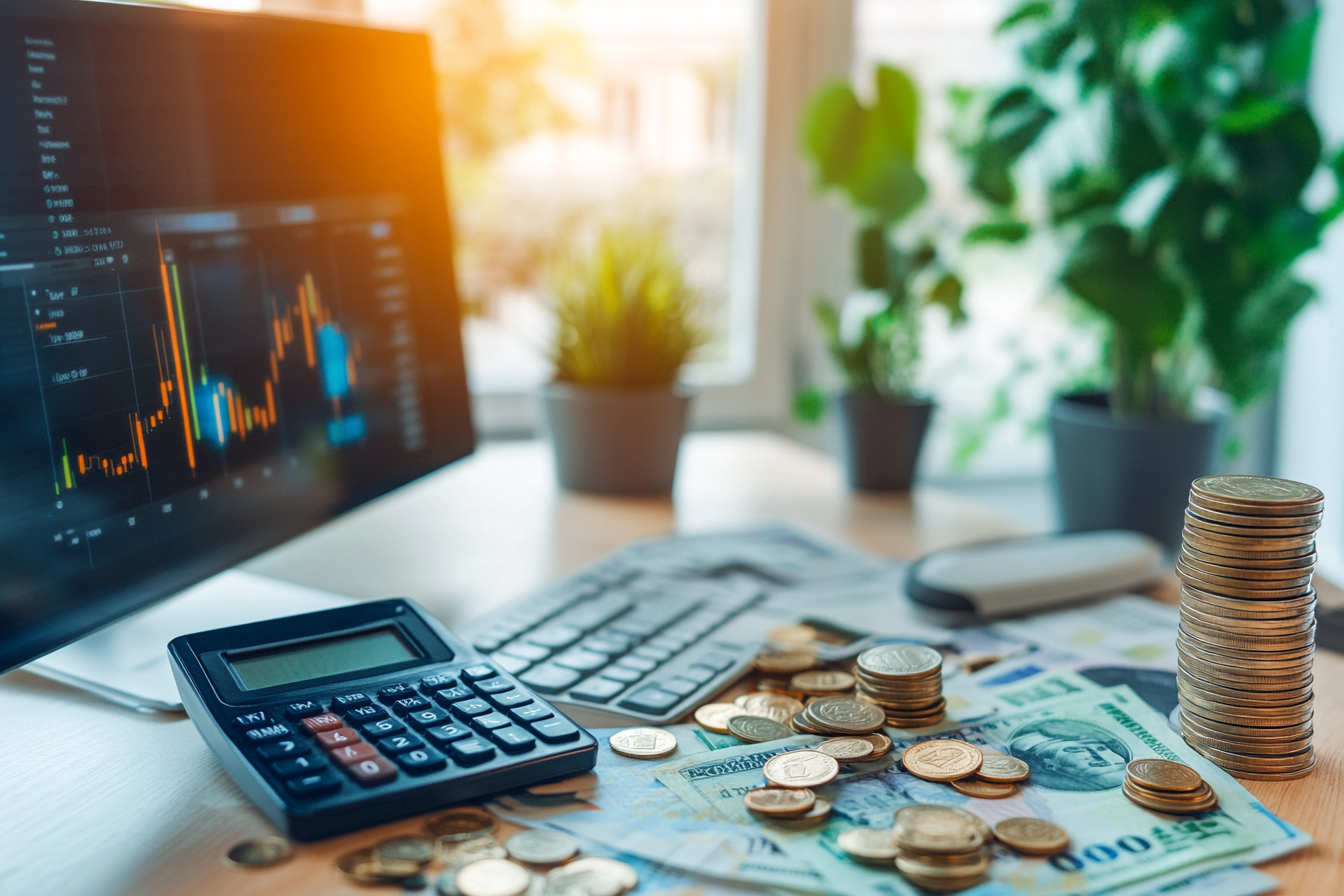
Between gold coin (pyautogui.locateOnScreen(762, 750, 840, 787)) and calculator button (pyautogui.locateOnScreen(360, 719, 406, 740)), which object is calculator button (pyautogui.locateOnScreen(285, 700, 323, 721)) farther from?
gold coin (pyautogui.locateOnScreen(762, 750, 840, 787))

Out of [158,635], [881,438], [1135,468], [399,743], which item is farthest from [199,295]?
[1135,468]

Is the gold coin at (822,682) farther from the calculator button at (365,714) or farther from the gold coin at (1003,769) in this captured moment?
the calculator button at (365,714)

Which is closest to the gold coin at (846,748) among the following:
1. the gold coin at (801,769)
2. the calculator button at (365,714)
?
the gold coin at (801,769)

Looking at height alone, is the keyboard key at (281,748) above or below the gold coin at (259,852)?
above

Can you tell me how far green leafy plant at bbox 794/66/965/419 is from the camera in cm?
122

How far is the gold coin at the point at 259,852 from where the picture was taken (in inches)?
19.4

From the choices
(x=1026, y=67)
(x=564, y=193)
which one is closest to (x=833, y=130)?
(x=1026, y=67)

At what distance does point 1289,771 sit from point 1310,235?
0.83 metres

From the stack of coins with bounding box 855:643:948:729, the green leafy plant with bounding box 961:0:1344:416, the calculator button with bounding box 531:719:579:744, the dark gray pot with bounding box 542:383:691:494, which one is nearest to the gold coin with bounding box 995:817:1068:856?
the stack of coins with bounding box 855:643:948:729

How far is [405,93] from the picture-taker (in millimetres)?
922

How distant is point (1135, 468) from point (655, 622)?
2.17ft

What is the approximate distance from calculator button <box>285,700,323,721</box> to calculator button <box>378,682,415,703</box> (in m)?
0.03

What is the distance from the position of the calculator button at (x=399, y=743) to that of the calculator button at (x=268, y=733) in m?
0.05

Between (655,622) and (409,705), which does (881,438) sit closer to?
(655,622)
